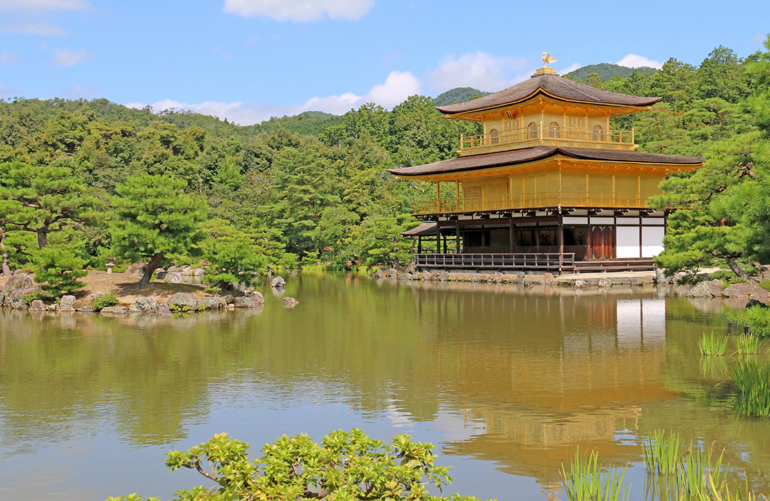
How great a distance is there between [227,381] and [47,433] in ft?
11.1

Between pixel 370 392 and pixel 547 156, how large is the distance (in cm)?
2431

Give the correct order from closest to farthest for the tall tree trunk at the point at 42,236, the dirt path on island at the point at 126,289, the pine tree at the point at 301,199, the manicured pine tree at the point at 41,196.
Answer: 1. the dirt path on island at the point at 126,289
2. the manicured pine tree at the point at 41,196
3. the tall tree trunk at the point at 42,236
4. the pine tree at the point at 301,199

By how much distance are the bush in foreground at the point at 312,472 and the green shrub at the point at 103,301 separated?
727 inches

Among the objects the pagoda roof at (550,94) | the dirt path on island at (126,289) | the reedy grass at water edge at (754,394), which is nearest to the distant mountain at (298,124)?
the pagoda roof at (550,94)

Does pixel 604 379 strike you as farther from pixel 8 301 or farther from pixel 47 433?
pixel 8 301

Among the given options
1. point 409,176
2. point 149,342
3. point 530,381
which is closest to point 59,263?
point 149,342

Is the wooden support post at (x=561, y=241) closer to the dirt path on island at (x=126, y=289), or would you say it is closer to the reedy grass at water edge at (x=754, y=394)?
the dirt path on island at (x=126, y=289)

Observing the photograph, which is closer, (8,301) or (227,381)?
(227,381)

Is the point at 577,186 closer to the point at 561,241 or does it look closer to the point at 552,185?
the point at 552,185

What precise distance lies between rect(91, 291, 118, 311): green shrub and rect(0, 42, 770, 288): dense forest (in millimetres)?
1356

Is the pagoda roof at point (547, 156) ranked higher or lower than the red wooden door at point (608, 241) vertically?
higher

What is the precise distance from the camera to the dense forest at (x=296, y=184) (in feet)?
62.6

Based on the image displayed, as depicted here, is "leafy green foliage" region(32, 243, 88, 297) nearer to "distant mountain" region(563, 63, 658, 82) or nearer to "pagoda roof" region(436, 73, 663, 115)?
"pagoda roof" region(436, 73, 663, 115)

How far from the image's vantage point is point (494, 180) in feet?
129
